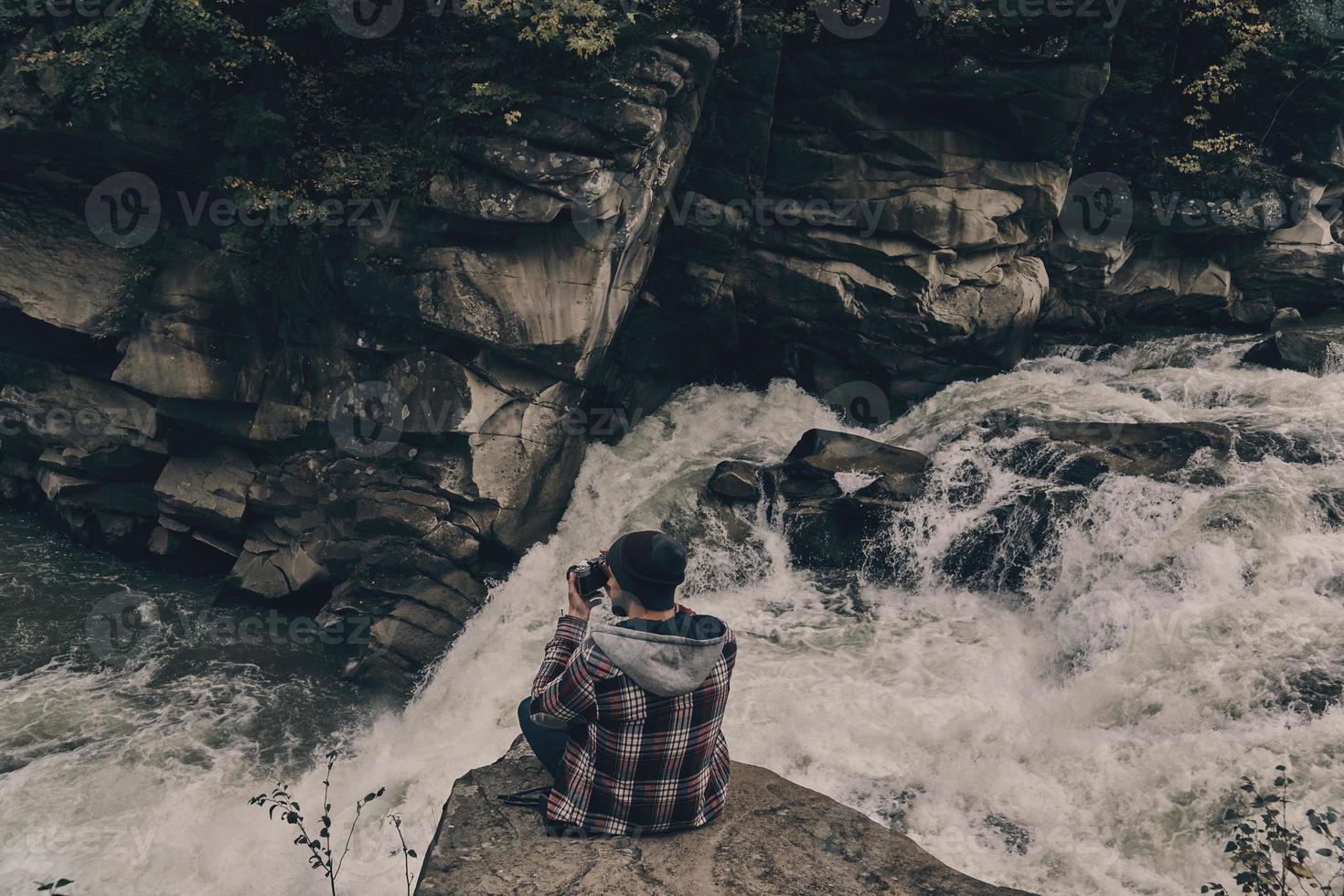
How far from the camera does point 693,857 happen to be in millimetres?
4473

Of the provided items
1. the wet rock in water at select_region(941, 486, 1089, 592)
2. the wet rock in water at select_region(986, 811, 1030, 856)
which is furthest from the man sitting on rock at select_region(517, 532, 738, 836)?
the wet rock in water at select_region(941, 486, 1089, 592)

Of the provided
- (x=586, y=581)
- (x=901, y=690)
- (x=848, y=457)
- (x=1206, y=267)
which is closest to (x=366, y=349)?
(x=848, y=457)

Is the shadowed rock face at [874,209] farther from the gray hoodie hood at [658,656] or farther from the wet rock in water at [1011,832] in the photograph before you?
the gray hoodie hood at [658,656]

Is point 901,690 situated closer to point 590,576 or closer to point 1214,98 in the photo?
point 590,576

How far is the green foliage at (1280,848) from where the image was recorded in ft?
14.2

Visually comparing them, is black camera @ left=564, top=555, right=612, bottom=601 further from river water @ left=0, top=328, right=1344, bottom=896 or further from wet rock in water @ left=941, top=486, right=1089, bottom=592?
wet rock in water @ left=941, top=486, right=1089, bottom=592

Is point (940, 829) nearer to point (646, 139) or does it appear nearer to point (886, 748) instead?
point (886, 748)

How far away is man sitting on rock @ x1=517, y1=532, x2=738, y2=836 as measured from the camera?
4.14 meters

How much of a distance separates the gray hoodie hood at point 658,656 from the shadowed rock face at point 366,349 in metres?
7.96

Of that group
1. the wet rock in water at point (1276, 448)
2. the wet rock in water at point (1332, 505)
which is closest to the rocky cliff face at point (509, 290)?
the wet rock in water at point (1276, 448)

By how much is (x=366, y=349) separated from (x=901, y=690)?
7.48 meters

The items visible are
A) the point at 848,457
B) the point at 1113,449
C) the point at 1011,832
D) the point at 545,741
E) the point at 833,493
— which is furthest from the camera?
the point at 848,457

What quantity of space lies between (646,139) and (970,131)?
18.5 feet

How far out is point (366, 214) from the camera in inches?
454
